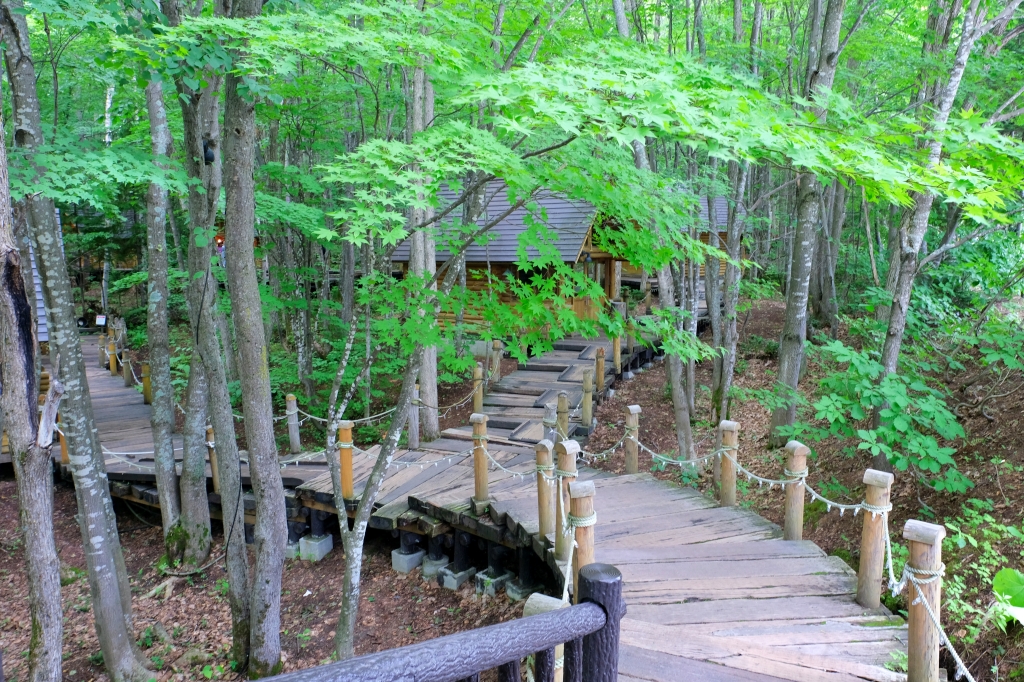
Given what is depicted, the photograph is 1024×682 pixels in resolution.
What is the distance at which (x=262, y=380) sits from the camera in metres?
5.51

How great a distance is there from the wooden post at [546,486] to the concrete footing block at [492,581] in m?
1.85

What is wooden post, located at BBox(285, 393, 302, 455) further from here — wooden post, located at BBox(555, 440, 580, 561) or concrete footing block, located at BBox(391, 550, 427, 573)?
wooden post, located at BBox(555, 440, 580, 561)

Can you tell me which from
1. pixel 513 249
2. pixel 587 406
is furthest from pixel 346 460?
pixel 513 249

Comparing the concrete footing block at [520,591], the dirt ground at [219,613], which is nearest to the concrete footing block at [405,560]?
the dirt ground at [219,613]

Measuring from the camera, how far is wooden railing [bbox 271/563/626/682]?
118 centimetres

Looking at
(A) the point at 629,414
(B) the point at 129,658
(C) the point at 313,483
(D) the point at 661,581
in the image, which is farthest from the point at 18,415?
(A) the point at 629,414

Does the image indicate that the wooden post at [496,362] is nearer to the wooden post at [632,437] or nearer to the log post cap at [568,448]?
the wooden post at [632,437]

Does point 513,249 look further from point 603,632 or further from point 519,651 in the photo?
point 519,651

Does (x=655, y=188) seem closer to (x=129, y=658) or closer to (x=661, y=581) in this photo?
(x=661, y=581)

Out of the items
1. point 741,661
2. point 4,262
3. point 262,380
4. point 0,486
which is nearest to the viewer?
point 4,262

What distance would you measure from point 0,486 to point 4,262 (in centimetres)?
1016

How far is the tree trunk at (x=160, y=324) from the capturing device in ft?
24.0

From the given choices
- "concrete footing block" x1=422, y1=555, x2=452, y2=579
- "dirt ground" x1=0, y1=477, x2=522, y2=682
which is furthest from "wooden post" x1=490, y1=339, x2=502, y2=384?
"concrete footing block" x1=422, y1=555, x2=452, y2=579

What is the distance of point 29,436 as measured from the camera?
418 centimetres
